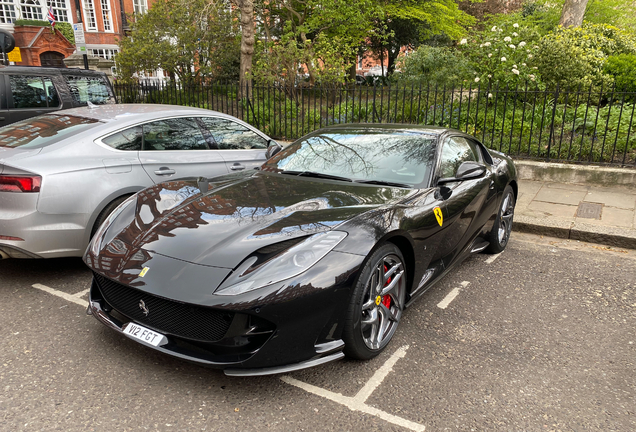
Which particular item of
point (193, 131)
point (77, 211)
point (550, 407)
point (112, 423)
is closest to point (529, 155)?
point (193, 131)

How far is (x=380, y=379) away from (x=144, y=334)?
1387mm

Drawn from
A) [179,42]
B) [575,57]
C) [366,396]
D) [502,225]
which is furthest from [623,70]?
[179,42]

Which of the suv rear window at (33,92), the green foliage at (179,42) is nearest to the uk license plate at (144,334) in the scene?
the suv rear window at (33,92)

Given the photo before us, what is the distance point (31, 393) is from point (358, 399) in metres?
1.79

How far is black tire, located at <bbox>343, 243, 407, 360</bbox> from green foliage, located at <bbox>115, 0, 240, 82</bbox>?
44.8ft

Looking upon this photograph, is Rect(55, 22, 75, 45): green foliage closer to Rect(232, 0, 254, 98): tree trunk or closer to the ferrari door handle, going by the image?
Rect(232, 0, 254, 98): tree trunk

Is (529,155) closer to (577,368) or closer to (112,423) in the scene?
(577,368)

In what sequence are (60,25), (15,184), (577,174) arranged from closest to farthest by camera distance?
(15,184), (577,174), (60,25)

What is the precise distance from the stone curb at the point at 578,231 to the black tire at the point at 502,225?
825 millimetres

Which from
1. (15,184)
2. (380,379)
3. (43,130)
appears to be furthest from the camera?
(43,130)

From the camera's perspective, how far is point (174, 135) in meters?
5.01

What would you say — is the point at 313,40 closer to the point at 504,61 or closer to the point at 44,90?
the point at 504,61

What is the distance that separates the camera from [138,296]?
2.69 meters

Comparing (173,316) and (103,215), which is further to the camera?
(103,215)
